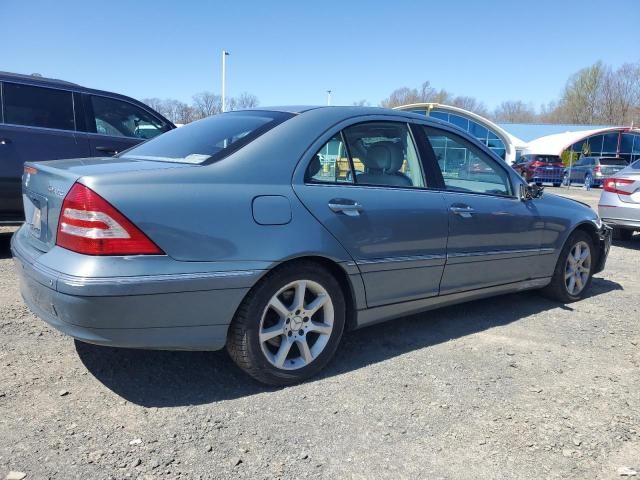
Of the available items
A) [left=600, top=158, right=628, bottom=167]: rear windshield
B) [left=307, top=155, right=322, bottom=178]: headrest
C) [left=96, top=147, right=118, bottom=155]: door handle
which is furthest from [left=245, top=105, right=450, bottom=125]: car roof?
[left=600, top=158, right=628, bottom=167]: rear windshield

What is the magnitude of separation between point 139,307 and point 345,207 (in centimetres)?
127

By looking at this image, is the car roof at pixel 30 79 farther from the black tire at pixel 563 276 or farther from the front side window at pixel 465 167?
the black tire at pixel 563 276

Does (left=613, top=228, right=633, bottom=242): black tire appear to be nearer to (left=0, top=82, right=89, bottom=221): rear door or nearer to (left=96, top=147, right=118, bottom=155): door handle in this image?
(left=96, top=147, right=118, bottom=155): door handle

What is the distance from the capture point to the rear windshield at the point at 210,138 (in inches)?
119

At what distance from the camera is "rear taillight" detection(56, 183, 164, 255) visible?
97.4 inches

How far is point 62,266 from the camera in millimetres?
2527

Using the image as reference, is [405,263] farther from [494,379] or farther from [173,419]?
[173,419]

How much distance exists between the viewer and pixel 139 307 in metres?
2.51

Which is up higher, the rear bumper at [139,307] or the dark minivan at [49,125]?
the dark minivan at [49,125]

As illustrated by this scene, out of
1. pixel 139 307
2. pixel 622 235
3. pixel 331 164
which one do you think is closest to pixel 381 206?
pixel 331 164

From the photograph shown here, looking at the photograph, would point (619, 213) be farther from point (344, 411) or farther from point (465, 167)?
point (344, 411)

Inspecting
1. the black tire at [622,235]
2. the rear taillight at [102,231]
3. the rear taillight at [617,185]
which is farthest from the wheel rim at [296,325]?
the black tire at [622,235]

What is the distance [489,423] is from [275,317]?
4.12 ft

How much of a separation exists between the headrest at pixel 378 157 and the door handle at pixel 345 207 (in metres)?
0.41
